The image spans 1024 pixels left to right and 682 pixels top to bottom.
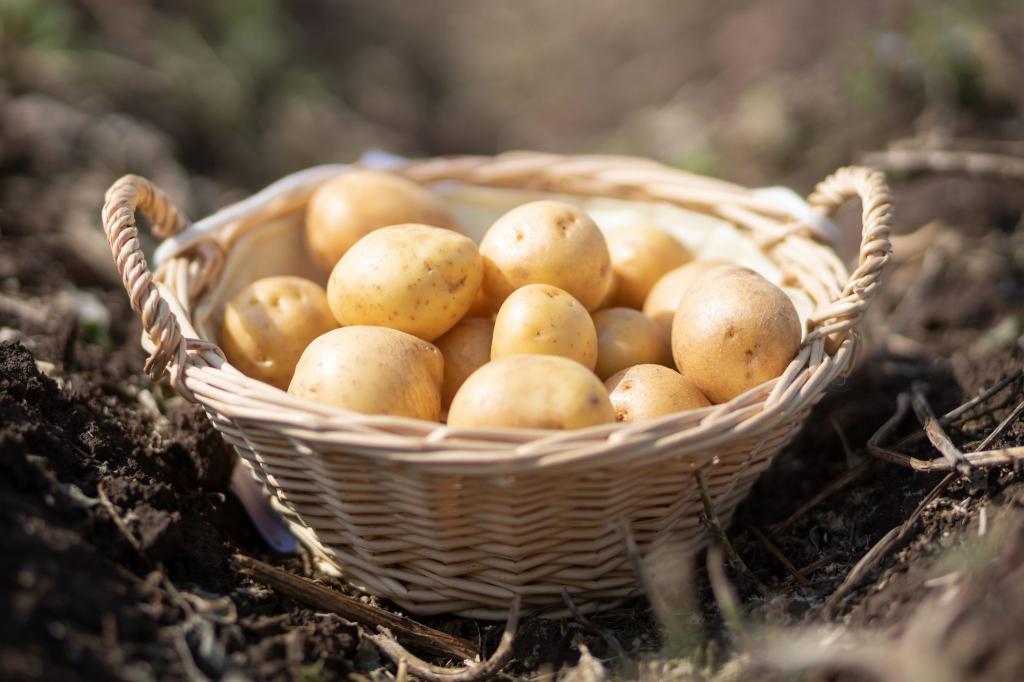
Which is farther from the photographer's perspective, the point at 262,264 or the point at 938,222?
the point at 938,222

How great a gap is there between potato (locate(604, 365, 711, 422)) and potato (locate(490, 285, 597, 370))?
0.10 metres

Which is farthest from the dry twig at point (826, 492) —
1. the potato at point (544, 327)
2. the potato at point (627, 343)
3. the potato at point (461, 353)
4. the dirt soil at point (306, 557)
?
the potato at point (461, 353)

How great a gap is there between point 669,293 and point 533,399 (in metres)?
0.77

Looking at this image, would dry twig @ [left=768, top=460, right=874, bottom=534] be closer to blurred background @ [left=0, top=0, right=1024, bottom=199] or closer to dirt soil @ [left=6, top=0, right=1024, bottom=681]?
dirt soil @ [left=6, top=0, right=1024, bottom=681]

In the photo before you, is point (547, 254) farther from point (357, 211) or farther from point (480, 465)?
point (480, 465)

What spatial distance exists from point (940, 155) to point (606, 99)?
300 centimetres

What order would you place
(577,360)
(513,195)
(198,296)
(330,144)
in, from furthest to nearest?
(330,144), (513,195), (198,296), (577,360)

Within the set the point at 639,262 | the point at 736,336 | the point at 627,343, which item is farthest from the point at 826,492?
the point at 639,262

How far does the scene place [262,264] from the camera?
7.63 ft

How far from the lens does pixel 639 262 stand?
2.28m

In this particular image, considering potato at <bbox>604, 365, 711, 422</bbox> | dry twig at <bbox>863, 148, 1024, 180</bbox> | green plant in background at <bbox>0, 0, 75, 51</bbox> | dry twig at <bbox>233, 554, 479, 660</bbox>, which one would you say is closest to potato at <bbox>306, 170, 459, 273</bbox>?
potato at <bbox>604, 365, 711, 422</bbox>

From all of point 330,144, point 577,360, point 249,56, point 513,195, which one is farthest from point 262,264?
point 249,56

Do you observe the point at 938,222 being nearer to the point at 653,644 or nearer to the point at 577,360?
the point at 577,360

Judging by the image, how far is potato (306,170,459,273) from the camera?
221cm
